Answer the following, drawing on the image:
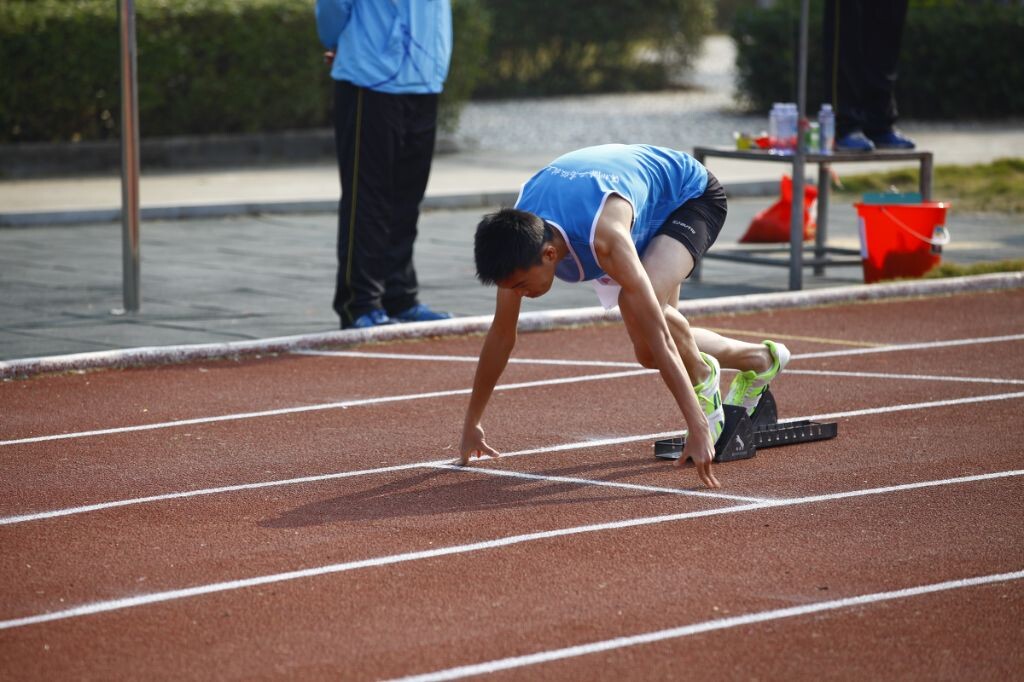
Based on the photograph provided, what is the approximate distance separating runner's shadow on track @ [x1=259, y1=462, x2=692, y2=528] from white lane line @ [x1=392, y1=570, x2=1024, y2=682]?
1.36 m

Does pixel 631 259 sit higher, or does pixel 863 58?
pixel 863 58

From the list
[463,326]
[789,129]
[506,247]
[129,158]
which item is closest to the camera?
[506,247]

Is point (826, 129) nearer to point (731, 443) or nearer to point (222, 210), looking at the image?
point (731, 443)

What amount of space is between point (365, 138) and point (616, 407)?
2732mm

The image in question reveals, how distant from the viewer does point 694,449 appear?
5855 mm

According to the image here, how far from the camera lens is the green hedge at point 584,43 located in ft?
99.2

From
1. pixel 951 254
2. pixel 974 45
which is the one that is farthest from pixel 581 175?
pixel 974 45

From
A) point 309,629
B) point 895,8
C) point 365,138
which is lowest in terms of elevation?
point 309,629

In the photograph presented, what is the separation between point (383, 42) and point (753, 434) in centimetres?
391

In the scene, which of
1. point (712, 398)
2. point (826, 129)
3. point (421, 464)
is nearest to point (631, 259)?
point (712, 398)

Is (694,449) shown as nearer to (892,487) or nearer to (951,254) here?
(892,487)

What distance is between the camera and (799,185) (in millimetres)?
11523

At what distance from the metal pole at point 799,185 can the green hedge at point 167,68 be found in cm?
853

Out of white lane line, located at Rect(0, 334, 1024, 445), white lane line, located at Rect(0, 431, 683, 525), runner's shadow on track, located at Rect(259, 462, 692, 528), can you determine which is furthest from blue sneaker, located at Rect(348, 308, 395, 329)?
runner's shadow on track, located at Rect(259, 462, 692, 528)
